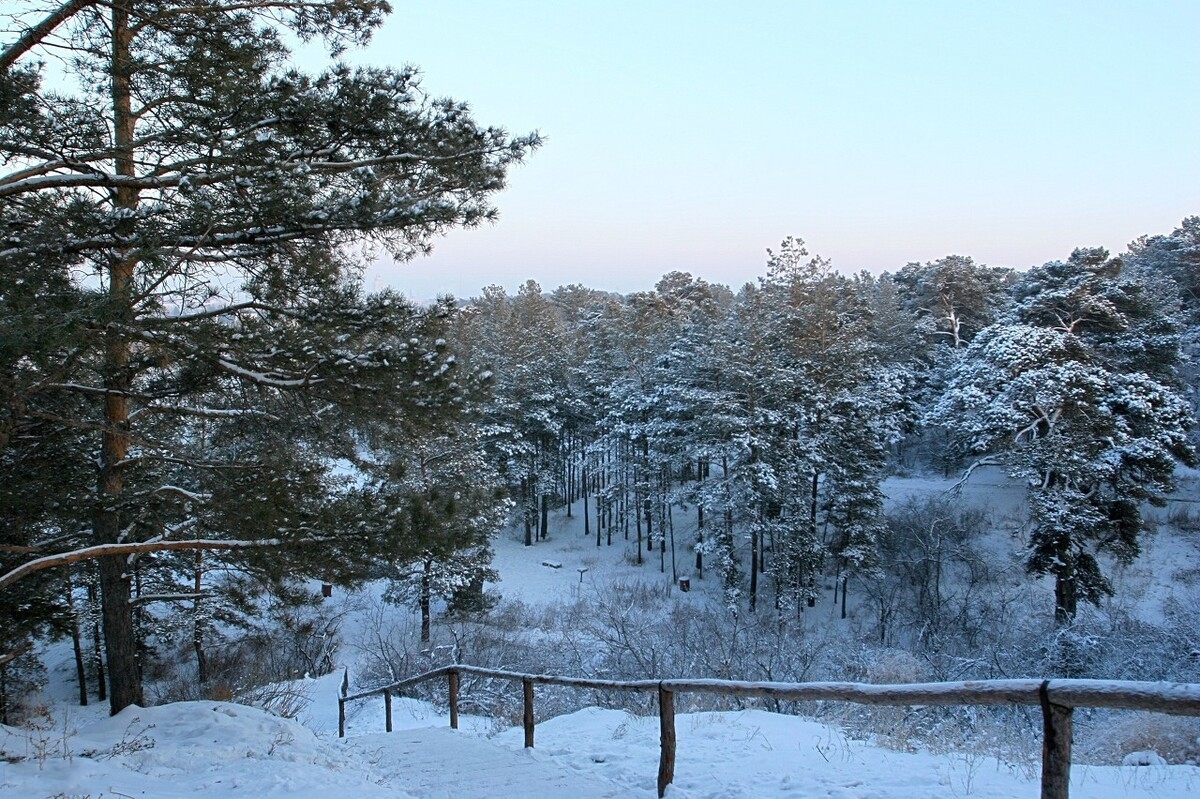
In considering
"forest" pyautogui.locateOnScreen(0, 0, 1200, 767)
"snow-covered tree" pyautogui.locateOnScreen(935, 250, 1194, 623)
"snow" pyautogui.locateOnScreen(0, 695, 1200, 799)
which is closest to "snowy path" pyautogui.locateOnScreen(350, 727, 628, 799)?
"snow" pyautogui.locateOnScreen(0, 695, 1200, 799)

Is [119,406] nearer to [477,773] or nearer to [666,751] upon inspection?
[477,773]

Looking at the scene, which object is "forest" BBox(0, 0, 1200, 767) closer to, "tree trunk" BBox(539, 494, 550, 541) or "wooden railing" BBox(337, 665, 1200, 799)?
"wooden railing" BBox(337, 665, 1200, 799)

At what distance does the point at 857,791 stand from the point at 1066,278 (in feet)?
74.1

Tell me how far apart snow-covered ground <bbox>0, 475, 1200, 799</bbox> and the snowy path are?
2 cm

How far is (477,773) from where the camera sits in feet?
19.3

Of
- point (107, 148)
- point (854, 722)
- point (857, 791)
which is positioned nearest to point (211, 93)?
point (107, 148)

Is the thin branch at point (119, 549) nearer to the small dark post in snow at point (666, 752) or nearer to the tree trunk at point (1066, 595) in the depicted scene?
the small dark post in snow at point (666, 752)

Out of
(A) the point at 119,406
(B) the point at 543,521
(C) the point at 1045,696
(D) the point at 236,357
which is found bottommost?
(B) the point at 543,521

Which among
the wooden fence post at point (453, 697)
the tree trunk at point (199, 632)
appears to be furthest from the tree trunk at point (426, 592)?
the wooden fence post at point (453, 697)

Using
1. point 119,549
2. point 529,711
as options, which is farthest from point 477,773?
point 119,549

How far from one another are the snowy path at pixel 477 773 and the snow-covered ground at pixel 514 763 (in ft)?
0.08

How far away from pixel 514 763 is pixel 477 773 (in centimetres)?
32

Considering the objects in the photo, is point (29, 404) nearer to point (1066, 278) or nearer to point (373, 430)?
point (373, 430)

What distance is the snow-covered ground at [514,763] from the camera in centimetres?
427
